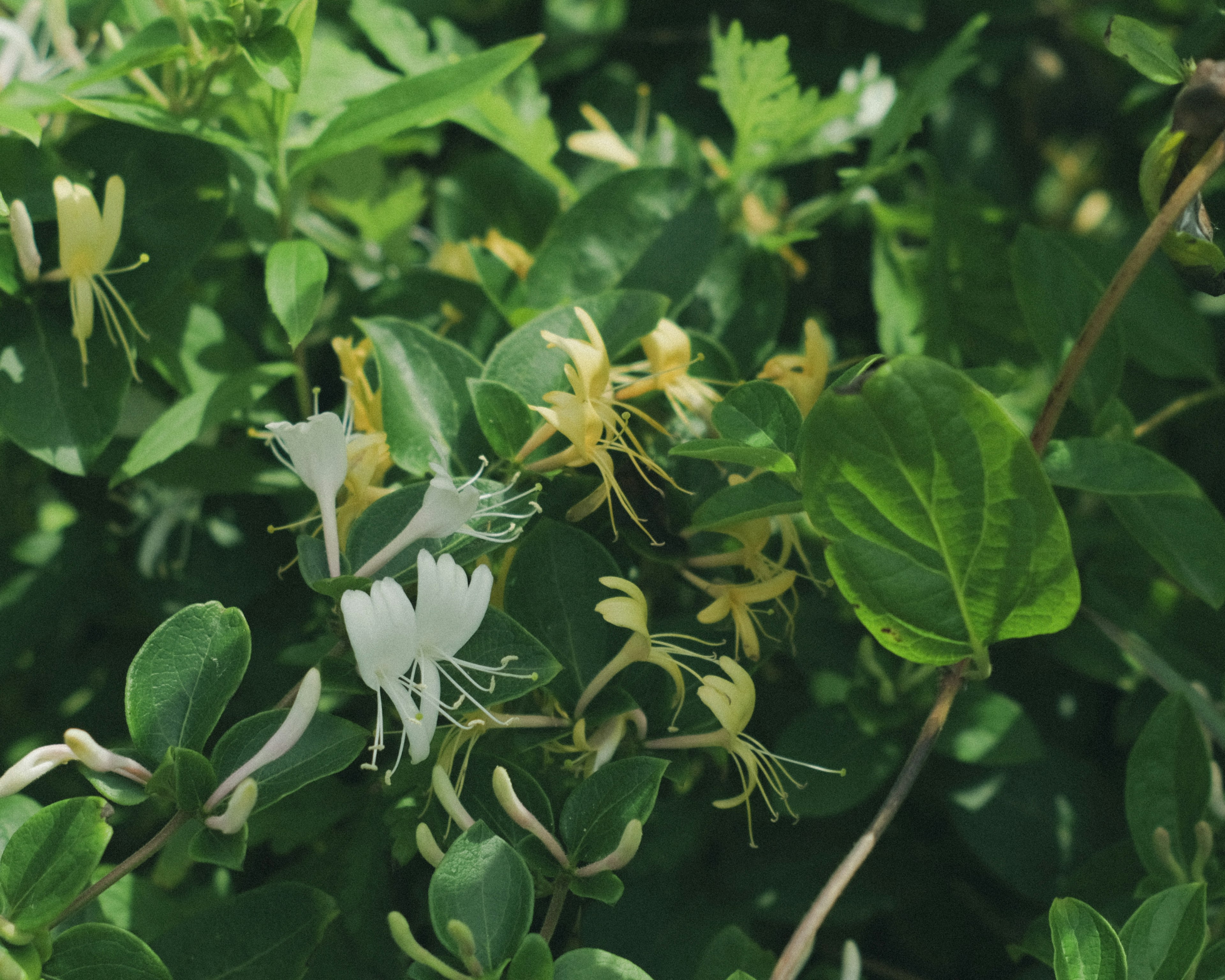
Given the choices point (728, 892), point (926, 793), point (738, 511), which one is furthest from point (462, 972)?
point (926, 793)

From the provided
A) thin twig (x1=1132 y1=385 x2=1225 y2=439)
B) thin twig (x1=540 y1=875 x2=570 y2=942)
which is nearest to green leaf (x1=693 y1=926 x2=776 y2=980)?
thin twig (x1=540 y1=875 x2=570 y2=942)

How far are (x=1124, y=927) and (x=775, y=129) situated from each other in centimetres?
60

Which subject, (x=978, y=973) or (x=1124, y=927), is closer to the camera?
(x=1124, y=927)

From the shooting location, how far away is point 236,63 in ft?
2.28

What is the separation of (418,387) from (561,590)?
0.15m

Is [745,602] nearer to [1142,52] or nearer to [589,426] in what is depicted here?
[589,426]

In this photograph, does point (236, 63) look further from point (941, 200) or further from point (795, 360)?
point (941, 200)

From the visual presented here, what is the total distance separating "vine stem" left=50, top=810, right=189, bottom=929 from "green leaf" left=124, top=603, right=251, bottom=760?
36 millimetres

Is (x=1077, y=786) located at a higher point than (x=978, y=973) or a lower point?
higher

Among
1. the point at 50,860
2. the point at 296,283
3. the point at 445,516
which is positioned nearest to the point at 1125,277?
the point at 445,516

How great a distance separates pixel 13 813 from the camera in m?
0.60

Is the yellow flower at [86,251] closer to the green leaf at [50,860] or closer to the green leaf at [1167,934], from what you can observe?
the green leaf at [50,860]

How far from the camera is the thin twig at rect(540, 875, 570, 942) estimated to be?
1.69 feet

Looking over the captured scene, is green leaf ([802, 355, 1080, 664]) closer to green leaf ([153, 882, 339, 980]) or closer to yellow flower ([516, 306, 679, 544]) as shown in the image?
yellow flower ([516, 306, 679, 544])
